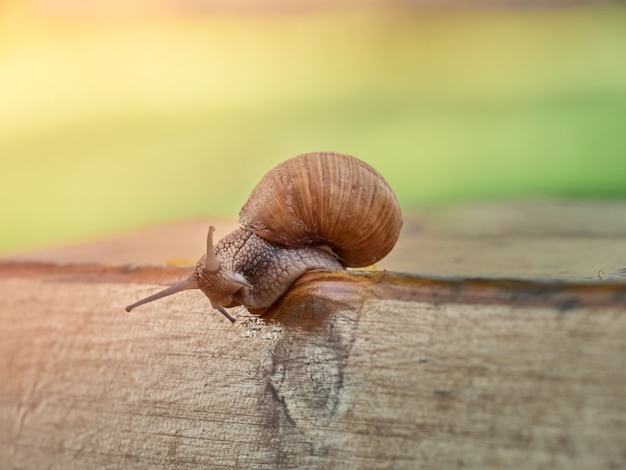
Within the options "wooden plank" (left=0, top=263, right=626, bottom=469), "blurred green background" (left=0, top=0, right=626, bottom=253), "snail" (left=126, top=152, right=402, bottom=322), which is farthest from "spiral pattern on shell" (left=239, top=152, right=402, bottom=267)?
"blurred green background" (left=0, top=0, right=626, bottom=253)

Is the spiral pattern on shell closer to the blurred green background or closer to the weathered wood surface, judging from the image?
the weathered wood surface

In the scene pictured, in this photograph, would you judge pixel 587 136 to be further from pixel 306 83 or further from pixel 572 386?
pixel 572 386

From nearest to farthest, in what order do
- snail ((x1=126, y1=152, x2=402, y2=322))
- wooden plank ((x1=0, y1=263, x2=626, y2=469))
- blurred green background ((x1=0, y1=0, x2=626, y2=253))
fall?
1. wooden plank ((x1=0, y1=263, x2=626, y2=469))
2. snail ((x1=126, y1=152, x2=402, y2=322))
3. blurred green background ((x1=0, y1=0, x2=626, y2=253))

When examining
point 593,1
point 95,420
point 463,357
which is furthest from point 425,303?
point 593,1

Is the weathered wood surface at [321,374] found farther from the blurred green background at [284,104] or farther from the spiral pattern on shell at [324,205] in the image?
the blurred green background at [284,104]

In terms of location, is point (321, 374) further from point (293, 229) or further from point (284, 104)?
point (284, 104)

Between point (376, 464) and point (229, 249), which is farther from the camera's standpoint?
point (229, 249)
